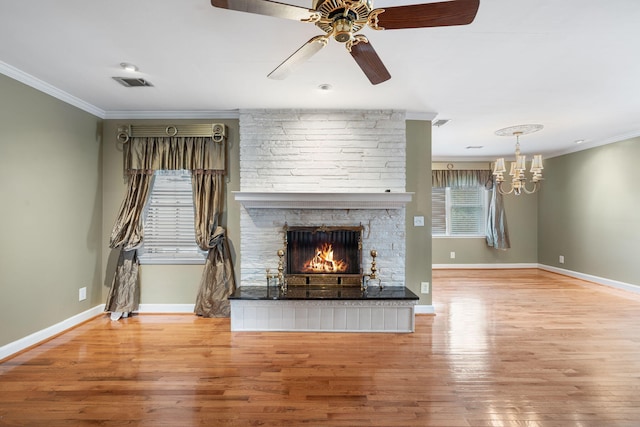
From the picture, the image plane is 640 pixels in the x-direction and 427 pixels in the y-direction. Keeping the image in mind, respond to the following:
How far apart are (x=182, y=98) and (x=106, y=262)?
7.08ft

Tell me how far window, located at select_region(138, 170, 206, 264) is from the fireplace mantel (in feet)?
2.62

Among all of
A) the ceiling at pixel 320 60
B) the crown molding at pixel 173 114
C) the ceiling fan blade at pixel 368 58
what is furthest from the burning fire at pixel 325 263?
the ceiling fan blade at pixel 368 58

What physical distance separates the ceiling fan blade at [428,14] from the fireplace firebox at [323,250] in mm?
2325

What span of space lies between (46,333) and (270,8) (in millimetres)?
3536

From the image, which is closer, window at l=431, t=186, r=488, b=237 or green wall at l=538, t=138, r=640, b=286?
green wall at l=538, t=138, r=640, b=286

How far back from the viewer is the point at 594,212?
5.41 m

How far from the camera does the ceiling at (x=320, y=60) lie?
1962 millimetres

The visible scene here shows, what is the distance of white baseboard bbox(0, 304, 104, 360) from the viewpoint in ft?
8.74

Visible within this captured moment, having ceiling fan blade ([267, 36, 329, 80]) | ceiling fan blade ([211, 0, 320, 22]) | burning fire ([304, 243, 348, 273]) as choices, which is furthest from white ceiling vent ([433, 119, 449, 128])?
ceiling fan blade ([211, 0, 320, 22])

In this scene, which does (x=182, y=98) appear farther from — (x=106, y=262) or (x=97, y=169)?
(x=106, y=262)

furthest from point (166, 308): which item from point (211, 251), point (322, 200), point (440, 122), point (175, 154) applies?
point (440, 122)

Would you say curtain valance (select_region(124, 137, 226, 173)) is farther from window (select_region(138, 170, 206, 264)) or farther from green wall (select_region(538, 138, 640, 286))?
green wall (select_region(538, 138, 640, 286))

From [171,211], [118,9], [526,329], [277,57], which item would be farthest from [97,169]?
[526,329]

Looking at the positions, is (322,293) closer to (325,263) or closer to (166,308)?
(325,263)
